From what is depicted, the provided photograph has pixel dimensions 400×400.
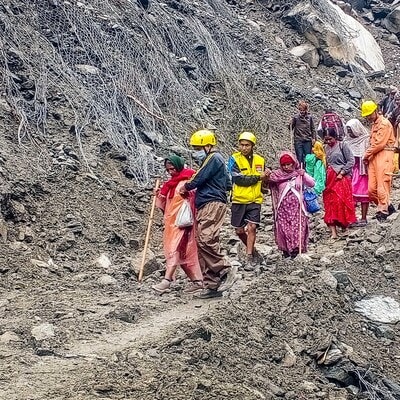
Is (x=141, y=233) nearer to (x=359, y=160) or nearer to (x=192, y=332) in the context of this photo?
(x=359, y=160)

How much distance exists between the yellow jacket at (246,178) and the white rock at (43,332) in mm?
2387

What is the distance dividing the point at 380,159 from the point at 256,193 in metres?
2.08

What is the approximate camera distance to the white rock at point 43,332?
182 inches

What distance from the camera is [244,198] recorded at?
6.47 meters

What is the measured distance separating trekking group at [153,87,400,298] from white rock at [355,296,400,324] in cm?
115

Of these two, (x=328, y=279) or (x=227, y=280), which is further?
(x=227, y=280)

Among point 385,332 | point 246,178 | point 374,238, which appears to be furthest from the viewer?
point 374,238

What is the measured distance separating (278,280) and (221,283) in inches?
22.9

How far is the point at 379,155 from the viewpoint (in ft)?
25.7

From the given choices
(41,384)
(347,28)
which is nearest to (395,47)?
(347,28)

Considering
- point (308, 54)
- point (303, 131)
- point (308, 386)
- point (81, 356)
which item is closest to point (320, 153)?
point (303, 131)

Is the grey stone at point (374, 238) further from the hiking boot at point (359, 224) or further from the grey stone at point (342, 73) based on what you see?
the grey stone at point (342, 73)

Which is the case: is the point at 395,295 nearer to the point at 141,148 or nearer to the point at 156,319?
the point at 156,319

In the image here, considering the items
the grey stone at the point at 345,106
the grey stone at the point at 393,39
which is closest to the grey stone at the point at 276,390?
the grey stone at the point at 345,106
